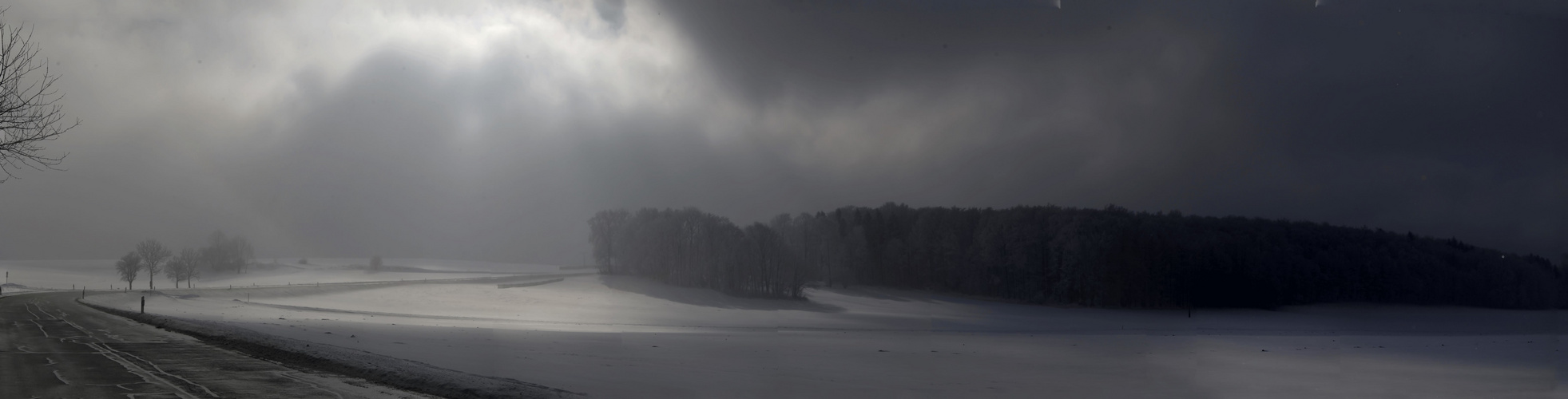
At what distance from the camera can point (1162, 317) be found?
60875mm

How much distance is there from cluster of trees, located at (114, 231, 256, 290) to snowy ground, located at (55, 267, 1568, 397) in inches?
1786

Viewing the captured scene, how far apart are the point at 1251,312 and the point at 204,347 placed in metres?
70.2

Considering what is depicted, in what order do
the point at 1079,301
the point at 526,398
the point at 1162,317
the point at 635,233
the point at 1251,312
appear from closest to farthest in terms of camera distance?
the point at 526,398 → the point at 1162,317 → the point at 1251,312 → the point at 1079,301 → the point at 635,233

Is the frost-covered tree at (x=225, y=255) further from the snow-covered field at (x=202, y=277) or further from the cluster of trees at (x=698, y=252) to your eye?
the cluster of trees at (x=698, y=252)

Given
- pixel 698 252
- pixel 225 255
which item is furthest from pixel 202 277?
pixel 698 252

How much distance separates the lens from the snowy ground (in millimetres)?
16891

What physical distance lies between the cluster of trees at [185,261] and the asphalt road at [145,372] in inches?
3108

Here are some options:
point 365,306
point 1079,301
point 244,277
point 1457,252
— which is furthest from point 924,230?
point 244,277

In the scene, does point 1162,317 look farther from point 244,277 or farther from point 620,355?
point 244,277

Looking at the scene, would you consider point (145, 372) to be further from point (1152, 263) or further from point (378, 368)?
point (1152, 263)

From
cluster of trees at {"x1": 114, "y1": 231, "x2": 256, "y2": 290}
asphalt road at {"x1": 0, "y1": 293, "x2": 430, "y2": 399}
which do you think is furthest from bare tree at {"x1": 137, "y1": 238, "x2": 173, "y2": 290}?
asphalt road at {"x1": 0, "y1": 293, "x2": 430, "y2": 399}

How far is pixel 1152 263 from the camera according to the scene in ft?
233

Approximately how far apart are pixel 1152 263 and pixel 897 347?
171 feet

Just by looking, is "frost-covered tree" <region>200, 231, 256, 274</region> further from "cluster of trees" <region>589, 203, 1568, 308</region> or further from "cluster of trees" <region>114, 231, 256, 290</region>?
"cluster of trees" <region>589, 203, 1568, 308</region>
